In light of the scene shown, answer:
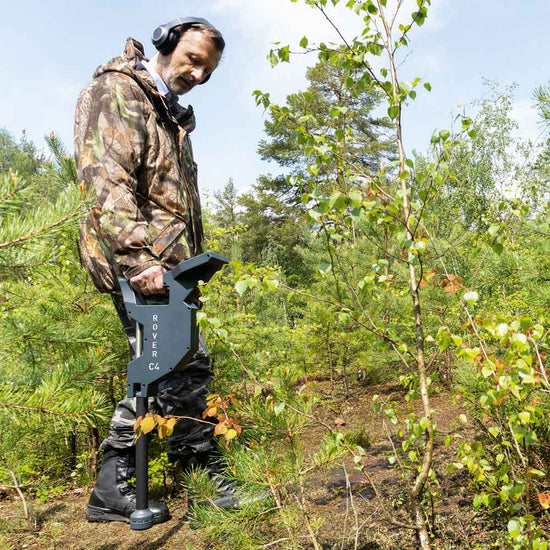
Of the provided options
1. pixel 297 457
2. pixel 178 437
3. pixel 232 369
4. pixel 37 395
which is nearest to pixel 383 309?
pixel 232 369

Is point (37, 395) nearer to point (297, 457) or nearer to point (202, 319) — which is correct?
point (202, 319)

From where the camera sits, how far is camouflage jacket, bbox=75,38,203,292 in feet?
6.19

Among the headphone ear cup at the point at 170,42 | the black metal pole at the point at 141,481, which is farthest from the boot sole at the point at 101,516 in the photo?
the headphone ear cup at the point at 170,42

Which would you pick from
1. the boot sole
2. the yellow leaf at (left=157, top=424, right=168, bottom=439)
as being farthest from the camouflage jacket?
the boot sole

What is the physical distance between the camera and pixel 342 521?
83.7 inches

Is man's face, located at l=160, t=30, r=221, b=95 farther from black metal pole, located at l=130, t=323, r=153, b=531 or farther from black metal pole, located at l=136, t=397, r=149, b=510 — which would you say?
black metal pole, located at l=136, t=397, r=149, b=510

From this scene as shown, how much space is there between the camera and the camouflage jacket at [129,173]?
6.19 feet

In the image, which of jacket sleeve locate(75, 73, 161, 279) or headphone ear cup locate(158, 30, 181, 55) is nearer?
jacket sleeve locate(75, 73, 161, 279)

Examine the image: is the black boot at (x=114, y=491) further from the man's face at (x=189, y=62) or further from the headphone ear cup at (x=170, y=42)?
the headphone ear cup at (x=170, y=42)

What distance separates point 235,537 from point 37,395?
0.85 metres

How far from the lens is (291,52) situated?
1483 mm

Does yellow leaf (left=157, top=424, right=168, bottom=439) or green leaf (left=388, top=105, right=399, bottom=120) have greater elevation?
green leaf (left=388, top=105, right=399, bottom=120)

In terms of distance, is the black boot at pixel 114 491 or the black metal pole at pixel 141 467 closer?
the black metal pole at pixel 141 467

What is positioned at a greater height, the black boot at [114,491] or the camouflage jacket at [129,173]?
the camouflage jacket at [129,173]
